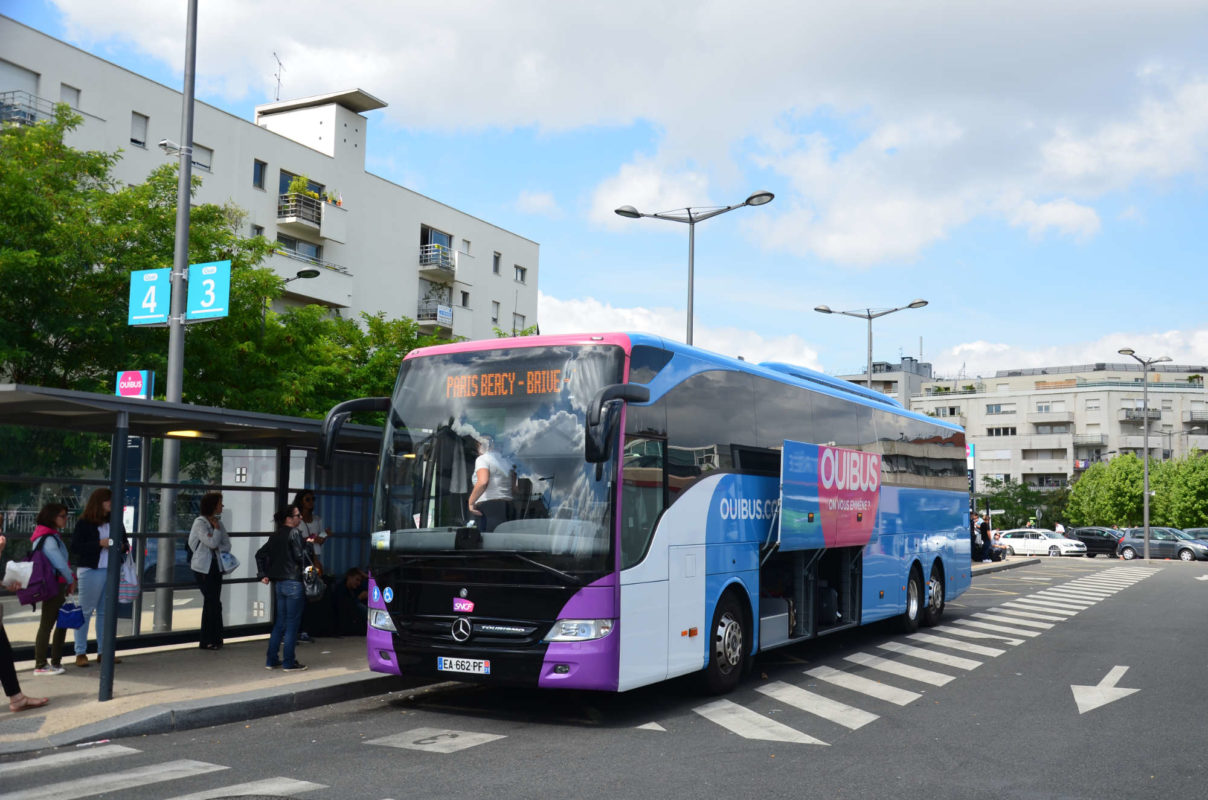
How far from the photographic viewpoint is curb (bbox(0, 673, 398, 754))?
8.25m

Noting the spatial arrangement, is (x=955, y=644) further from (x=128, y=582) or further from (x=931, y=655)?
(x=128, y=582)

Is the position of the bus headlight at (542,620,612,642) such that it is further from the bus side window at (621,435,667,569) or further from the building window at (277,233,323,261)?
the building window at (277,233,323,261)

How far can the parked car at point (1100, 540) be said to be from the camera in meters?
58.3

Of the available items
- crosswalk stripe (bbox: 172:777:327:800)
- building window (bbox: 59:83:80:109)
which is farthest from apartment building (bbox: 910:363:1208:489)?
crosswalk stripe (bbox: 172:777:327:800)

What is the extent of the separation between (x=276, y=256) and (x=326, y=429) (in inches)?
1202

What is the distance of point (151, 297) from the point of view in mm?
14453

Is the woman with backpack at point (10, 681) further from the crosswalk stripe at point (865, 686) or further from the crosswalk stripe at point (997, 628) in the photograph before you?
the crosswalk stripe at point (997, 628)

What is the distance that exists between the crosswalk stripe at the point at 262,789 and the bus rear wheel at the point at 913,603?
37.9 feet

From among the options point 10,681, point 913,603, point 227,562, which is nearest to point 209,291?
point 227,562

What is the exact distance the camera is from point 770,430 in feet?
39.6

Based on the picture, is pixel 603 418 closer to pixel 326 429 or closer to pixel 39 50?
pixel 326 429

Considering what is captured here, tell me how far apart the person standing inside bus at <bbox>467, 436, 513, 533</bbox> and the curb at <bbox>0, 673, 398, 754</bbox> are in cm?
244

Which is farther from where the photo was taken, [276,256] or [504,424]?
[276,256]

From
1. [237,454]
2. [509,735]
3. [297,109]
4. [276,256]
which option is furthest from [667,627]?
[297,109]
